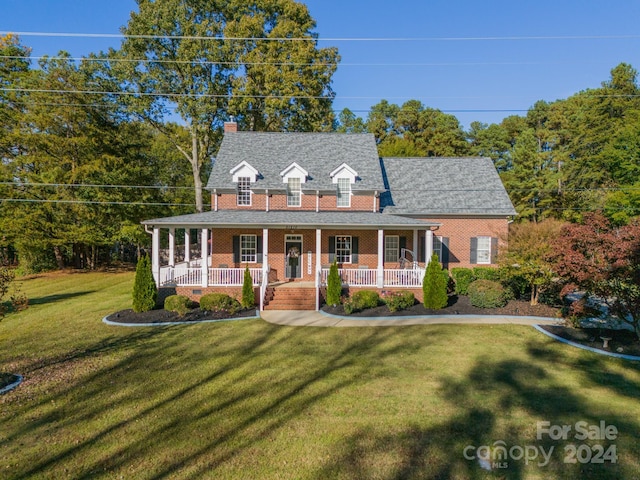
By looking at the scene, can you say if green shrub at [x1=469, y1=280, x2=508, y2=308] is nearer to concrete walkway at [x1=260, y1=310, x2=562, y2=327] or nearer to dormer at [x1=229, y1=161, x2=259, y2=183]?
concrete walkway at [x1=260, y1=310, x2=562, y2=327]

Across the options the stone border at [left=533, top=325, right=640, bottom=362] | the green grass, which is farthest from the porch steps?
the stone border at [left=533, top=325, right=640, bottom=362]

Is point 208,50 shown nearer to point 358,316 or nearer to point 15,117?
point 15,117

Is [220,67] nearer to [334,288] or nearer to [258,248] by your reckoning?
[258,248]

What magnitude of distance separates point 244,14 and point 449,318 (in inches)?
1265

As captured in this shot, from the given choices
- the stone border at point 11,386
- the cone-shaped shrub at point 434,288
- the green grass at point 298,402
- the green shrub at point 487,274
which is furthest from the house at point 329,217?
the stone border at point 11,386

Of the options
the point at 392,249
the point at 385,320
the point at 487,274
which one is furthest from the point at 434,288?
the point at 392,249

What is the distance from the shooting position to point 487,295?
14938mm

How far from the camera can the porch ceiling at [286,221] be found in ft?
52.7

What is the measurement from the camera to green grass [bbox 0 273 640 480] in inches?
204

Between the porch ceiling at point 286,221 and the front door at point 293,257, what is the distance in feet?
5.13

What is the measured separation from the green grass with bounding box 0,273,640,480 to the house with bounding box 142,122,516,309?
18.2 feet

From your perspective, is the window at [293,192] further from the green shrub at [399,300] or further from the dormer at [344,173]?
the green shrub at [399,300]

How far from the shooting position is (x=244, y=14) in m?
32.0

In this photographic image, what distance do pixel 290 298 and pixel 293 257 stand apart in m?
3.76
